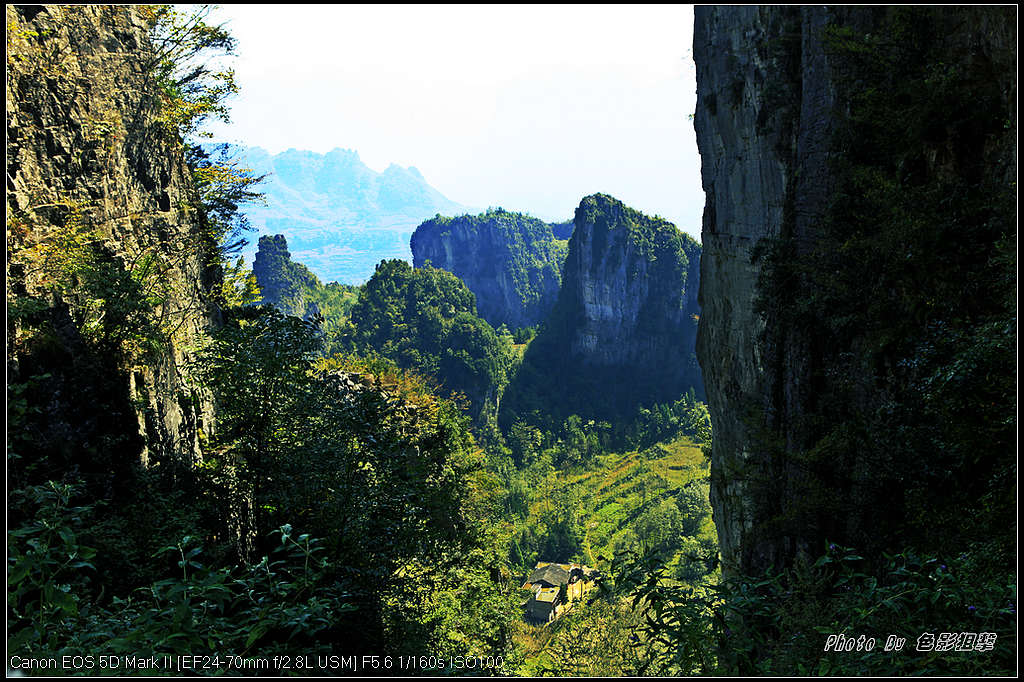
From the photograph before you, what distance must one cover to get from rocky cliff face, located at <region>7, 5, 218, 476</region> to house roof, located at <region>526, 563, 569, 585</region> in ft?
84.3

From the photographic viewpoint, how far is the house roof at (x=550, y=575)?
30625mm

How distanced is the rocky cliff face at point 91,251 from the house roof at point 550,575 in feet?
84.3

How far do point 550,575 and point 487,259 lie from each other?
74934mm

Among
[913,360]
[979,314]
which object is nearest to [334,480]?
[913,360]

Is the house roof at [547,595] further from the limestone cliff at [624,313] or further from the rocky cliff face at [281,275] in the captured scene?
the rocky cliff face at [281,275]

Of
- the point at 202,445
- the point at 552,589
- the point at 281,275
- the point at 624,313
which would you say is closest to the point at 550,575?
the point at 552,589

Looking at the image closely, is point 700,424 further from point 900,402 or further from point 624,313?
point 624,313

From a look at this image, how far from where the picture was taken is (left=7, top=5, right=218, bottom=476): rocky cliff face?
18.7 feet

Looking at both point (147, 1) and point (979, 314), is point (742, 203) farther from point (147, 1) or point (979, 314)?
point (147, 1)

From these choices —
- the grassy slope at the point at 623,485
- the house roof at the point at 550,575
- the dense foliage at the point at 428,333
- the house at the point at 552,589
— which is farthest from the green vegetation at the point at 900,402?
the dense foliage at the point at 428,333

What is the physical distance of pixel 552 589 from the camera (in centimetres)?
2983

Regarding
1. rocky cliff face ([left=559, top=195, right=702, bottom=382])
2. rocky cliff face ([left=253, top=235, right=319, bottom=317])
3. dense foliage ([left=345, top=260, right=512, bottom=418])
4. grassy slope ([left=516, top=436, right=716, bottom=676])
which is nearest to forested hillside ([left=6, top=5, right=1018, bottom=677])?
grassy slope ([left=516, top=436, right=716, bottom=676])

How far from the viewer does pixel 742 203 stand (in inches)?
413

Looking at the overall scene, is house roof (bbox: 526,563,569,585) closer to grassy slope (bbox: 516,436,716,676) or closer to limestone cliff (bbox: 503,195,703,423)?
grassy slope (bbox: 516,436,716,676)
